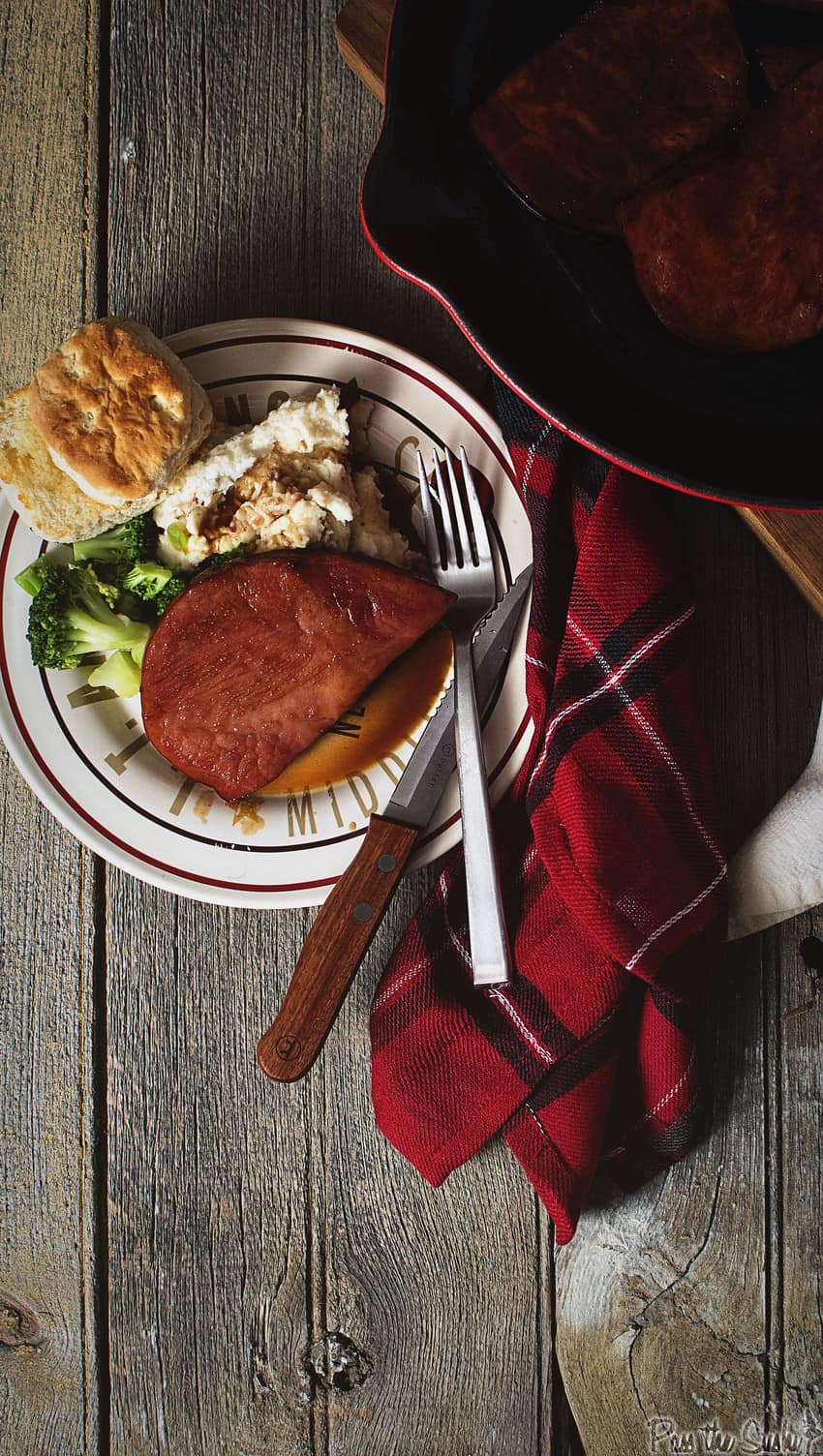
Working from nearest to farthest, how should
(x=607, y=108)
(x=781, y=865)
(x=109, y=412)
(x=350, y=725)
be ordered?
1. (x=607, y=108)
2. (x=109, y=412)
3. (x=781, y=865)
4. (x=350, y=725)

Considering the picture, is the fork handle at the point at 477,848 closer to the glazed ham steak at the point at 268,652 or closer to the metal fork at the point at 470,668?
the metal fork at the point at 470,668

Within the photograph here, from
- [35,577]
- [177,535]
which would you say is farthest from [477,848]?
[35,577]

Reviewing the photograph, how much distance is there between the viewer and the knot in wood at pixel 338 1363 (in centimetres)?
166

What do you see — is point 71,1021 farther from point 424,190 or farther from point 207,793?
point 424,190

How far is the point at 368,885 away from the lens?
149 centimetres

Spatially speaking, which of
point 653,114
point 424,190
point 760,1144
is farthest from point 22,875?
point 653,114

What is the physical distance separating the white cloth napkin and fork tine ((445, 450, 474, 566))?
2.18 feet

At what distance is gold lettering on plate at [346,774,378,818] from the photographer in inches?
61.0

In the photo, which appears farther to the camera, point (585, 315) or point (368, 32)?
point (368, 32)

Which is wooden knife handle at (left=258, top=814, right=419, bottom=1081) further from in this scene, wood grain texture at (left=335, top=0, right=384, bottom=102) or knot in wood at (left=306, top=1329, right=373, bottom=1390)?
wood grain texture at (left=335, top=0, right=384, bottom=102)

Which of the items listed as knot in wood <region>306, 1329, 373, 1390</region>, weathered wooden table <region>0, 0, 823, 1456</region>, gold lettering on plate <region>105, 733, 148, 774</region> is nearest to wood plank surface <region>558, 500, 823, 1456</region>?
weathered wooden table <region>0, 0, 823, 1456</region>

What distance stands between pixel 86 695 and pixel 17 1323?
1.13m

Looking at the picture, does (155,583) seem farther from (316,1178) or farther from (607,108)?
(316,1178)

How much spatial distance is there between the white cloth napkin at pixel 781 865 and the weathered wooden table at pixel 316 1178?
3.3 inches
